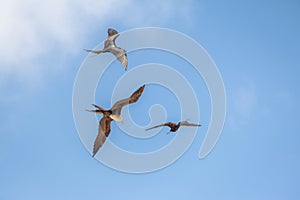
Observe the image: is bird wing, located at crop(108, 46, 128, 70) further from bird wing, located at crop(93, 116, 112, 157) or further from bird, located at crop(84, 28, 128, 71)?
bird wing, located at crop(93, 116, 112, 157)

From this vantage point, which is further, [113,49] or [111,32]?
[113,49]

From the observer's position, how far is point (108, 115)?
14.9 m

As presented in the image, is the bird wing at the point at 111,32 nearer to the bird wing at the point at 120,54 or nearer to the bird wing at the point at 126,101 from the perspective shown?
the bird wing at the point at 120,54

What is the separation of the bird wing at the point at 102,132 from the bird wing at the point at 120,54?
2047mm

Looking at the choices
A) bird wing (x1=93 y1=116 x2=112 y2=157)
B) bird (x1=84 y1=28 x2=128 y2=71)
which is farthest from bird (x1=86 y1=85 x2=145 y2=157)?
bird (x1=84 y1=28 x2=128 y2=71)

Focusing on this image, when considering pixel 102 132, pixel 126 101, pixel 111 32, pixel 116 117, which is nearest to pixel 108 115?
pixel 116 117

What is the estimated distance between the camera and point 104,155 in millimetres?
15680

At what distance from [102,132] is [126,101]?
1.54 metres

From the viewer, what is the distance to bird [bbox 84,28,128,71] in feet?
Answer: 49.4

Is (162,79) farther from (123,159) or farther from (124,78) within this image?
(123,159)

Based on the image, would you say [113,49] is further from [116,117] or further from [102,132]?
[102,132]

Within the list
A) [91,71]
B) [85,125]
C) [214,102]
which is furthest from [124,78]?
[214,102]

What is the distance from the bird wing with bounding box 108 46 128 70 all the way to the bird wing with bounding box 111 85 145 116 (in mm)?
1258

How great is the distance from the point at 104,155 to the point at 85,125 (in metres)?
1.32
